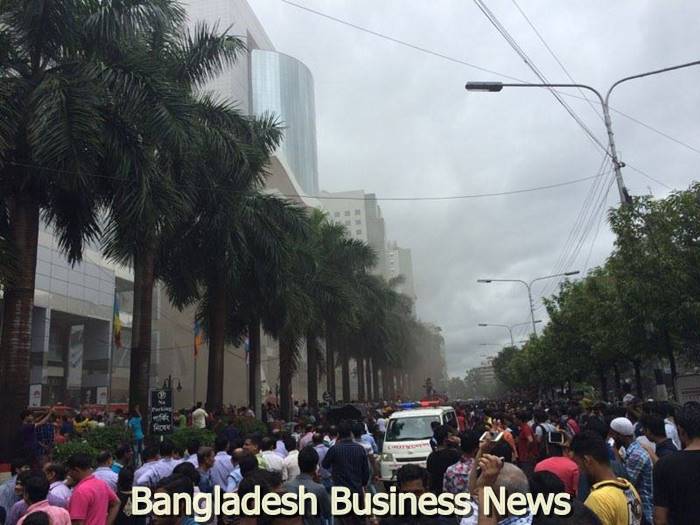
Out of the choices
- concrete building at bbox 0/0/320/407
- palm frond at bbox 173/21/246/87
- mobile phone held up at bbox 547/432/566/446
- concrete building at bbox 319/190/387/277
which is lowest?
mobile phone held up at bbox 547/432/566/446

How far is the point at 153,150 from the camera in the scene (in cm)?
1505

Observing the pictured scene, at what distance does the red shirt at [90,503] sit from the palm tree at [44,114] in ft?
28.5

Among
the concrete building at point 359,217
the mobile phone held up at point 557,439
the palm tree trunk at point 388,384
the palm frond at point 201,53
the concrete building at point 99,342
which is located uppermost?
the concrete building at point 359,217

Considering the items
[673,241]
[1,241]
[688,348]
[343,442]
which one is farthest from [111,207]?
[688,348]

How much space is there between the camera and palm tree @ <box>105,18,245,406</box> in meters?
14.3

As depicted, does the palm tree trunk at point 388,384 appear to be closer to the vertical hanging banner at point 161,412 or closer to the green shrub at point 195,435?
the vertical hanging banner at point 161,412

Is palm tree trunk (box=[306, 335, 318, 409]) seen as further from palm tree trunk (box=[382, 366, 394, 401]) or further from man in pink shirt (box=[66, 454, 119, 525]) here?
palm tree trunk (box=[382, 366, 394, 401])

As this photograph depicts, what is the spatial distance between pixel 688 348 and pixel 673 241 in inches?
158

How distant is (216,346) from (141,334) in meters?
4.84

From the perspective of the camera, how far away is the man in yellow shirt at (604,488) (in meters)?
3.66

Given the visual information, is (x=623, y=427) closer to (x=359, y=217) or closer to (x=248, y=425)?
(x=248, y=425)

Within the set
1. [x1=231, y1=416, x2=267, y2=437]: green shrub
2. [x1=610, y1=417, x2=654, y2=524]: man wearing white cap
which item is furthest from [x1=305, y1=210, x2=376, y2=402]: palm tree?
[x1=610, y1=417, x2=654, y2=524]: man wearing white cap

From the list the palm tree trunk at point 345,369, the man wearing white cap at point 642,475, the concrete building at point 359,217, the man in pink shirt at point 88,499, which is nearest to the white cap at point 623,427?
the man wearing white cap at point 642,475

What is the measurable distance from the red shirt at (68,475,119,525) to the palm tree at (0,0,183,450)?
8674 mm
